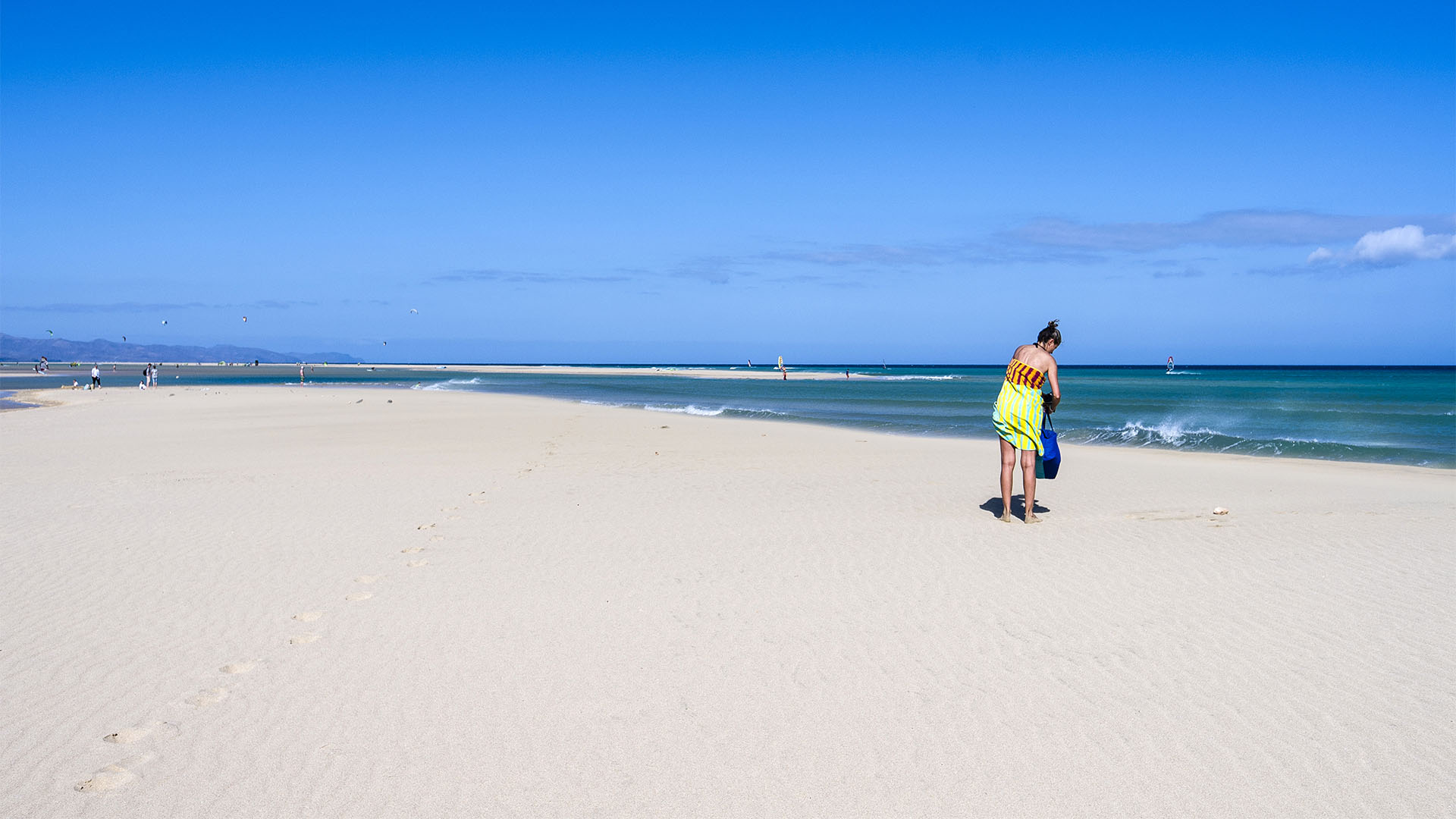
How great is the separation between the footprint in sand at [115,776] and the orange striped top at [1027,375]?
23.9 ft

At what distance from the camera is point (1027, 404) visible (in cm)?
852

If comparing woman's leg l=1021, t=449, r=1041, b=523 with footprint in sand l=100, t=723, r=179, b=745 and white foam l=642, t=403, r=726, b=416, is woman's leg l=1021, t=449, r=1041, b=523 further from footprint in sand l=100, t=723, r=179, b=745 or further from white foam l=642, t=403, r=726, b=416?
white foam l=642, t=403, r=726, b=416

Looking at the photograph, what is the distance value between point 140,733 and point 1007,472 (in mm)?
7499

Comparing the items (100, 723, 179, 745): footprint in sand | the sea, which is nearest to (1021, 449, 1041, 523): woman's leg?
the sea

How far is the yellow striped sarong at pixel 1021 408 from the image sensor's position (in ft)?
27.7

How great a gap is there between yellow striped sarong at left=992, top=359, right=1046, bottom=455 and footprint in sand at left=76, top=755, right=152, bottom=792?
7279 mm

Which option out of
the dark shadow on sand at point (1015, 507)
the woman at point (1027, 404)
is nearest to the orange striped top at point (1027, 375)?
the woman at point (1027, 404)

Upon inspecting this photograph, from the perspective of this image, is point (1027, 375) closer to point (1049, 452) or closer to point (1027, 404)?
point (1027, 404)

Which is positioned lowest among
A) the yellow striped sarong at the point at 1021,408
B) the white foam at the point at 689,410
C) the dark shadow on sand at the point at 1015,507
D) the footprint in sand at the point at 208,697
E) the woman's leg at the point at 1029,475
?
the footprint in sand at the point at 208,697

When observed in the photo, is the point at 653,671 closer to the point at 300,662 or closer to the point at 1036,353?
the point at 300,662

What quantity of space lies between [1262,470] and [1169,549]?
8.03m

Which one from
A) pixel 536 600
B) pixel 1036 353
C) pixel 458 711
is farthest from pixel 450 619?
pixel 1036 353

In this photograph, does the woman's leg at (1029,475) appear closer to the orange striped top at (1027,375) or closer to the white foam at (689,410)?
the orange striped top at (1027,375)

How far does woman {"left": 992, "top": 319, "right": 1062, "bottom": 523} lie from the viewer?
27.5 ft
